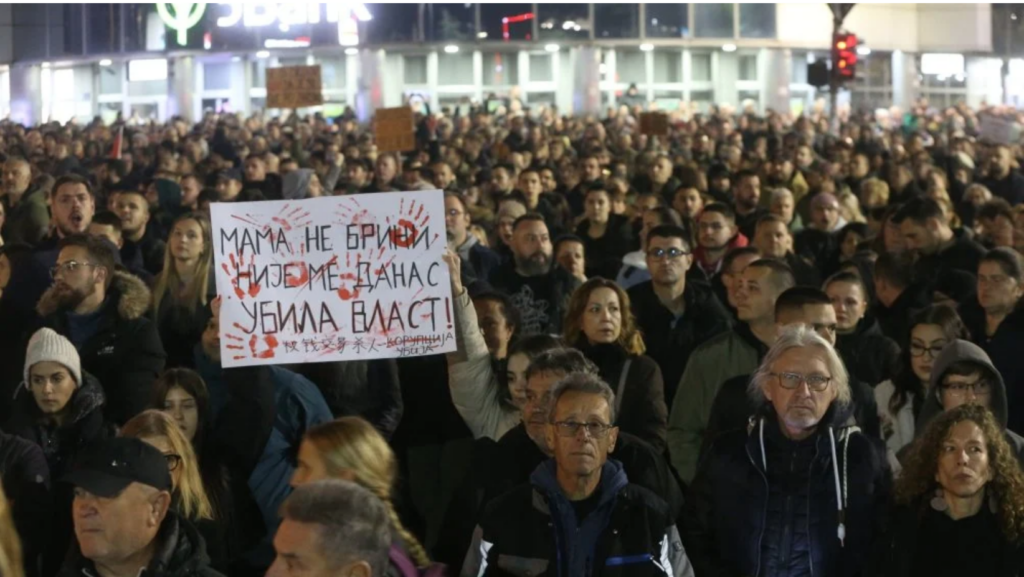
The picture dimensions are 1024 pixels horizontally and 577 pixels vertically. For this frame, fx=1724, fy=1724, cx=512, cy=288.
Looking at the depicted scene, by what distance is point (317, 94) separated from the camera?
21.0 m

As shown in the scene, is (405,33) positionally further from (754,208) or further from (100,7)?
(754,208)

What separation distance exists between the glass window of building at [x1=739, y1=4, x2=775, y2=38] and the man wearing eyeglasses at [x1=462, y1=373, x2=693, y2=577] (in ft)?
134

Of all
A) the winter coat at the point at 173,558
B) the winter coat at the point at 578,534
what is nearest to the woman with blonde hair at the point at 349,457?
the winter coat at the point at 578,534

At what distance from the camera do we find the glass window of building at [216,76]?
45.2 m

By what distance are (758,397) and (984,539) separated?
81cm

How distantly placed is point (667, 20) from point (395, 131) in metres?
26.9

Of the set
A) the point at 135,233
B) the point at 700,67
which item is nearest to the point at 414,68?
the point at 700,67

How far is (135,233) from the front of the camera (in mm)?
11008

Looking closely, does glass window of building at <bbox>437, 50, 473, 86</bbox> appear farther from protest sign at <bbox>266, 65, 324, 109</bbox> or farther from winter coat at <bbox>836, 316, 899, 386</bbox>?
winter coat at <bbox>836, 316, 899, 386</bbox>

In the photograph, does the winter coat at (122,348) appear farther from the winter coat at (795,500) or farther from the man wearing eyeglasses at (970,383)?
the man wearing eyeglasses at (970,383)

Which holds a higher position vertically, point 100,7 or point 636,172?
point 100,7

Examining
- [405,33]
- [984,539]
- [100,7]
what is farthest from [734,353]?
[100,7]

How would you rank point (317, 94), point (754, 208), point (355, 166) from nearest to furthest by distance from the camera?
point (754, 208), point (355, 166), point (317, 94)

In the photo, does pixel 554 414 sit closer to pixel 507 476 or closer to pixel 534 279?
pixel 507 476
